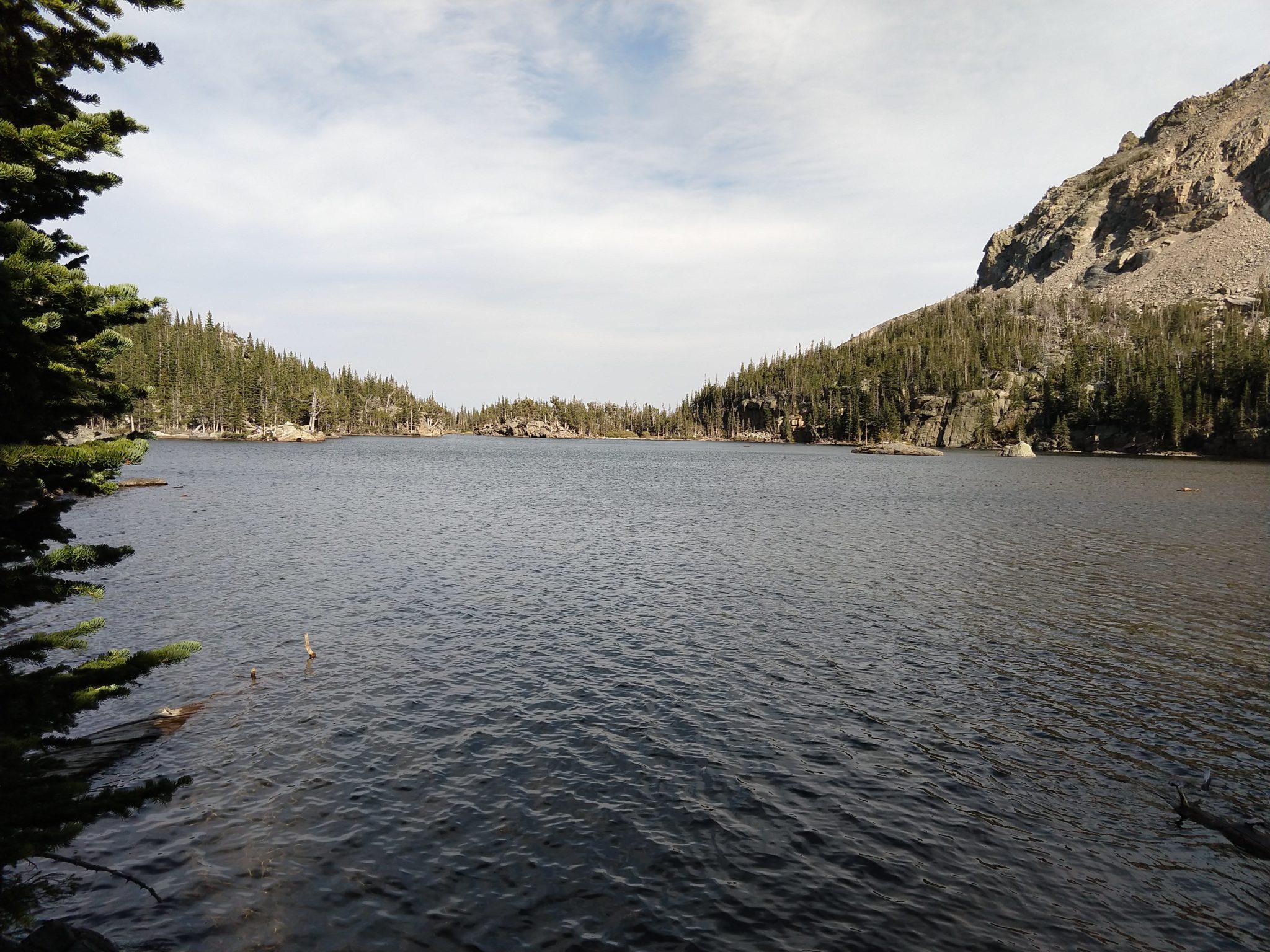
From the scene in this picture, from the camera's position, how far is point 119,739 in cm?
1883

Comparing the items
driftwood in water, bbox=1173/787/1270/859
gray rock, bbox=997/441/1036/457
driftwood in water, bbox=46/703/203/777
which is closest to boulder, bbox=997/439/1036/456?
gray rock, bbox=997/441/1036/457

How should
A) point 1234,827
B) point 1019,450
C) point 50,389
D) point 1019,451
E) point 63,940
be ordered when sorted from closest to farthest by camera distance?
point 50,389 → point 63,940 → point 1234,827 → point 1019,451 → point 1019,450

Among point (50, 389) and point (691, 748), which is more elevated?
point (50, 389)

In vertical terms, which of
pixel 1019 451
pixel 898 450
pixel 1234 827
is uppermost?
pixel 1019 451

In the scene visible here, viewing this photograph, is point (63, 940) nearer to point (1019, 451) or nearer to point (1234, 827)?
point (1234, 827)

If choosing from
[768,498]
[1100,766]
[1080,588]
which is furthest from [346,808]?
[768,498]

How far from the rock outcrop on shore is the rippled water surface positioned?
142748mm

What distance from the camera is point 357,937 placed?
11.9m

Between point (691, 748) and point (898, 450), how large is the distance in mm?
184422

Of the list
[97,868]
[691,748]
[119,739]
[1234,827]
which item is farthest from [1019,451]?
[97,868]

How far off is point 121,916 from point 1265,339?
23787cm

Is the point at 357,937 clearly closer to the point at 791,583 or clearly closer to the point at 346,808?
the point at 346,808

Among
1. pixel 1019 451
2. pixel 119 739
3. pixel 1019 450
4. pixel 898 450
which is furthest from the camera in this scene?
pixel 898 450

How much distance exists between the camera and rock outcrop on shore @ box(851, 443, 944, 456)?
604 feet
